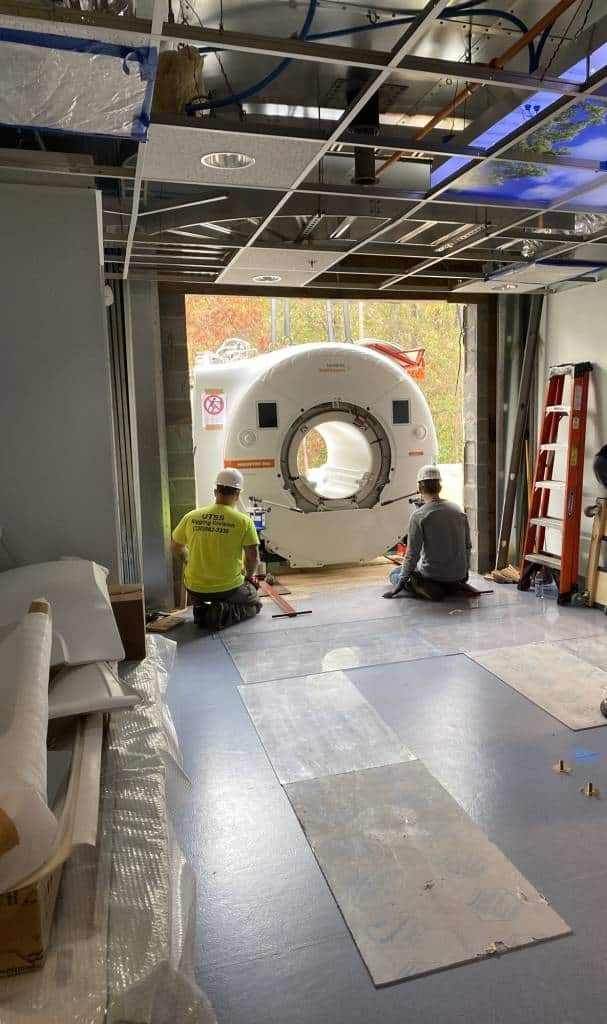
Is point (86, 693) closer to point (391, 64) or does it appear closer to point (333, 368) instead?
point (391, 64)

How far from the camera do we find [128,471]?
503 cm

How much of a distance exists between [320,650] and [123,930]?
3.02 m

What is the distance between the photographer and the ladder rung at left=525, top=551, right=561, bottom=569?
18.1 ft

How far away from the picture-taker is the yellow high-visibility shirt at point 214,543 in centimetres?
488

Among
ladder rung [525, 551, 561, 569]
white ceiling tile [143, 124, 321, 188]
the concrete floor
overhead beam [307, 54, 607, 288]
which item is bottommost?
the concrete floor

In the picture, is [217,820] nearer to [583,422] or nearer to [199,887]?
[199,887]

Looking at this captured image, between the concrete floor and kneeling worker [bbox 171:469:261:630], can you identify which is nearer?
the concrete floor

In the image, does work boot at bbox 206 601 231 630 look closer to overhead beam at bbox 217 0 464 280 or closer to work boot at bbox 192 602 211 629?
work boot at bbox 192 602 211 629

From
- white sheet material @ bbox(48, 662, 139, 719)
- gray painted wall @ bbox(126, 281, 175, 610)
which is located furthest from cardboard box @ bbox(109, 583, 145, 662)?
gray painted wall @ bbox(126, 281, 175, 610)

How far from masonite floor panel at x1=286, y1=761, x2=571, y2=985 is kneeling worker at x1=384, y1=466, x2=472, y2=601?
2.74 m

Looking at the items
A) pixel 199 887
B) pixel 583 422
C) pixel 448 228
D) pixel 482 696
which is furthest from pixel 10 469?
pixel 583 422

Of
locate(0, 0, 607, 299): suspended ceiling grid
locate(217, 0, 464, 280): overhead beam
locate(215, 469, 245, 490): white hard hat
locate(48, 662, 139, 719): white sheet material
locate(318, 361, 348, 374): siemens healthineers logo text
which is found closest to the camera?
locate(217, 0, 464, 280): overhead beam

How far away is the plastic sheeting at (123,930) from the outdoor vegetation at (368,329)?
50.7 ft

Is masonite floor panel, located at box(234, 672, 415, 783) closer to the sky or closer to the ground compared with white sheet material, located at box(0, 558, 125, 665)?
closer to the ground
